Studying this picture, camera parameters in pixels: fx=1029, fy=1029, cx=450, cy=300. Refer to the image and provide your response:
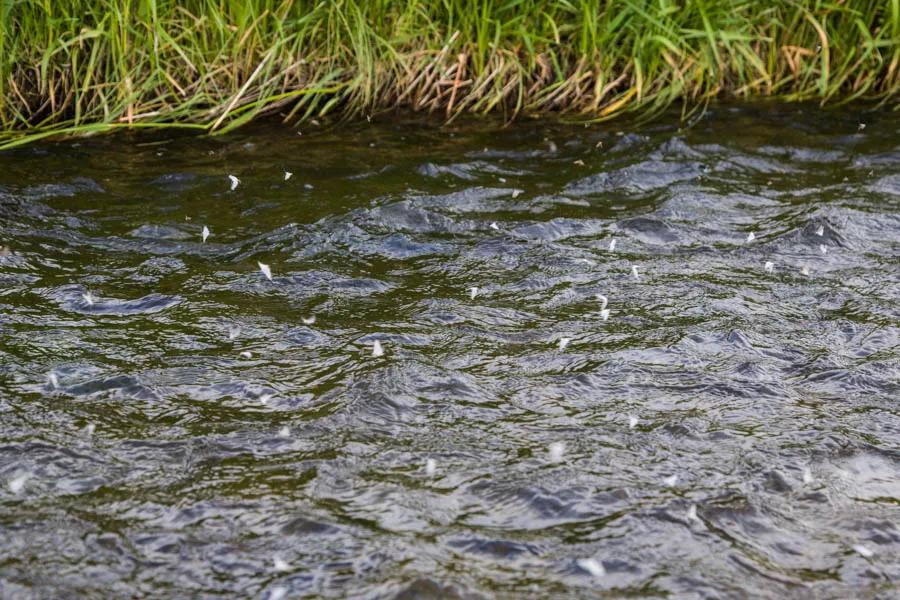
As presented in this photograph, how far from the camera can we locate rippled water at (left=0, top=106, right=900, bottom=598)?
2939mm

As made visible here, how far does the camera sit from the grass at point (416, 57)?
709 centimetres

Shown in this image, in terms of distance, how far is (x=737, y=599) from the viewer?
9.07ft

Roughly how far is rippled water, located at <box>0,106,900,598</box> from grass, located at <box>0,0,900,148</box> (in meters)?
0.59

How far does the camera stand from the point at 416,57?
781 centimetres

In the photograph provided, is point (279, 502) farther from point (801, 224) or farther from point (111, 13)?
point (111, 13)

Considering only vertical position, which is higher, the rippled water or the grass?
the grass

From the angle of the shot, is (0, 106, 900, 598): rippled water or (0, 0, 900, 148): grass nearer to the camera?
(0, 106, 900, 598): rippled water

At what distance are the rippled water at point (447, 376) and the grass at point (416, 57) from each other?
0.59 m

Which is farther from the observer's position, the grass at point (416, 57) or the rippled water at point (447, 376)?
the grass at point (416, 57)

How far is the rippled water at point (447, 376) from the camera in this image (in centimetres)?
294

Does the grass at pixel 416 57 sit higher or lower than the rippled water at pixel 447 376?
higher

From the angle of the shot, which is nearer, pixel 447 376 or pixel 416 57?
pixel 447 376

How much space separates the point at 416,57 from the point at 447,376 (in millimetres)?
4362

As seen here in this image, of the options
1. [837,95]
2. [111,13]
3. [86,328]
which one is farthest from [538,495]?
[837,95]
